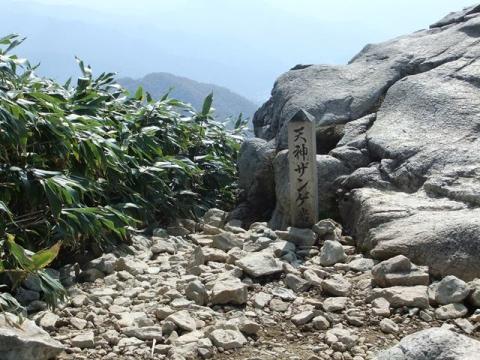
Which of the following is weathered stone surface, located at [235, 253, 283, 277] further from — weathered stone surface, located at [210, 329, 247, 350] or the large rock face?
weathered stone surface, located at [210, 329, 247, 350]

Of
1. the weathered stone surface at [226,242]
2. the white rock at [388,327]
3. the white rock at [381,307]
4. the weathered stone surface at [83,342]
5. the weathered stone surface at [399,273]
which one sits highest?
the weathered stone surface at [399,273]

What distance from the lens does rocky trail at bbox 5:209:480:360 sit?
4.05m

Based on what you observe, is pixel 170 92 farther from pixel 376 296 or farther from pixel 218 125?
pixel 376 296

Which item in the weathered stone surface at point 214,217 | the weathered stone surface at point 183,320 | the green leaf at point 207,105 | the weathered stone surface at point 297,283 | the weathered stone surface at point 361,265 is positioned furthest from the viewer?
the green leaf at point 207,105

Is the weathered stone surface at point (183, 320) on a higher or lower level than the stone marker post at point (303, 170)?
lower

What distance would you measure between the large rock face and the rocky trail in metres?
0.32

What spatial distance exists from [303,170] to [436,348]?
3811 millimetres

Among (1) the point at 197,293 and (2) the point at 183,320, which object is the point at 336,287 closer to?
(1) the point at 197,293

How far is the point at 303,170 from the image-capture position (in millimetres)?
6465

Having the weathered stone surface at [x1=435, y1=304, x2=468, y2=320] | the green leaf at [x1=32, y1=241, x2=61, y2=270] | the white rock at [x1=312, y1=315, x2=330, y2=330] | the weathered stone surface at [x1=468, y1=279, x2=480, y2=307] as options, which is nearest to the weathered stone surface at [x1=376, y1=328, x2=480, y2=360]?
the white rock at [x1=312, y1=315, x2=330, y2=330]

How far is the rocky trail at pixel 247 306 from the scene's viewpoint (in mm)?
4051

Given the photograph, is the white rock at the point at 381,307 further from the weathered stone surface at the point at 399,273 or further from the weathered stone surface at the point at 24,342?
the weathered stone surface at the point at 24,342

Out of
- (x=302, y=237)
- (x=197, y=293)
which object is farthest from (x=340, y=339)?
(x=302, y=237)

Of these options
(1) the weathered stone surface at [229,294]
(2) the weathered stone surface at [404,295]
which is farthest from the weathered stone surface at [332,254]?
(1) the weathered stone surface at [229,294]
